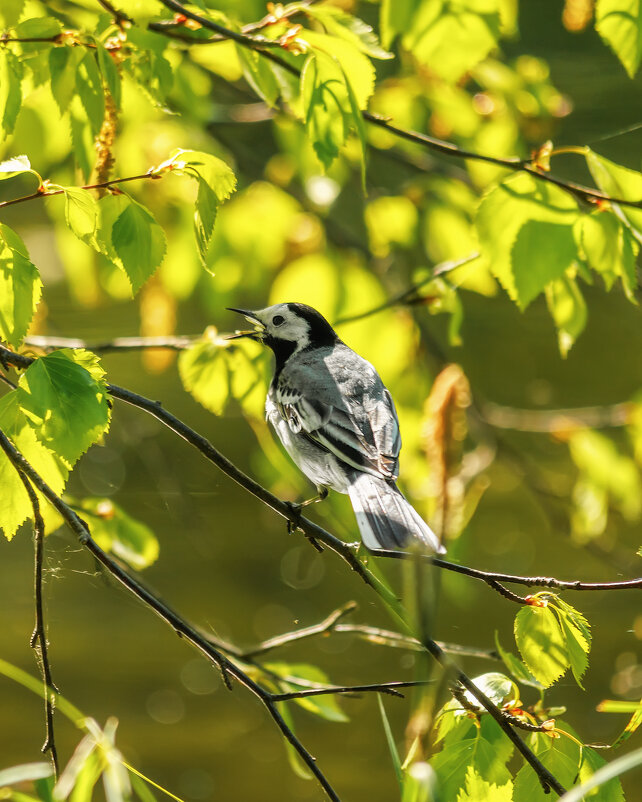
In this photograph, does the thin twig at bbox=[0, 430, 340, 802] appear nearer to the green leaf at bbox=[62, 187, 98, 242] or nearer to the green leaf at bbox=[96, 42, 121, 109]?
the green leaf at bbox=[62, 187, 98, 242]

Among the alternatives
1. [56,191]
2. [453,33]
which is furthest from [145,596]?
[453,33]

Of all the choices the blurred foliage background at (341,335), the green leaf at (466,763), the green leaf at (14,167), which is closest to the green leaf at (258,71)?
the blurred foliage background at (341,335)

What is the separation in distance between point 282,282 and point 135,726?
2.36 meters

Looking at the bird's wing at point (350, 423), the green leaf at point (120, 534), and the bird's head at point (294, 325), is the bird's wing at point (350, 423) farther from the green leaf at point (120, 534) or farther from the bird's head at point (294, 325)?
the green leaf at point (120, 534)

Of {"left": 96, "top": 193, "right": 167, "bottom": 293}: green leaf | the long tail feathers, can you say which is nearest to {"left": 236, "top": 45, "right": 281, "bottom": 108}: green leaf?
{"left": 96, "top": 193, "right": 167, "bottom": 293}: green leaf

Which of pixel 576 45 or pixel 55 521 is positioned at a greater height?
pixel 55 521

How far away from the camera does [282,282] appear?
2.68 metres

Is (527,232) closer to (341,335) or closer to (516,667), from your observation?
(516,667)

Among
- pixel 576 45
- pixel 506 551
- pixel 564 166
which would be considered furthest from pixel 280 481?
pixel 576 45

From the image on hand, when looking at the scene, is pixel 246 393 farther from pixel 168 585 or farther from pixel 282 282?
pixel 168 585

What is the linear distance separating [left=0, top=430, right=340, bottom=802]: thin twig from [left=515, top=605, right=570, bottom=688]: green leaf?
0.96ft

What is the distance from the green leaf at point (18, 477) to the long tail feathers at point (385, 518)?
1.58ft

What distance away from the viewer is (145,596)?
4.37 feet

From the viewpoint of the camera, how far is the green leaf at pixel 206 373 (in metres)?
1.88
